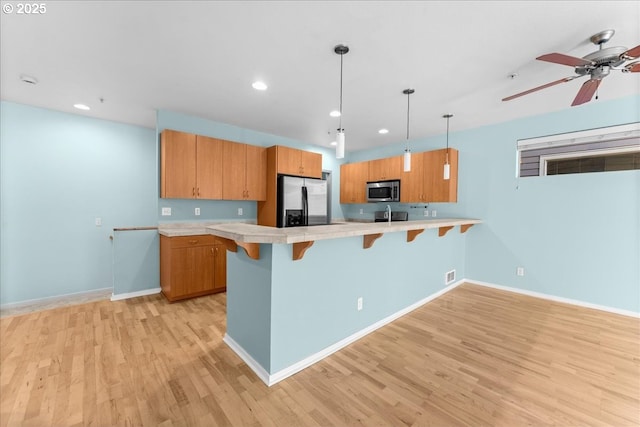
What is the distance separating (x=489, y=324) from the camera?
2.75m

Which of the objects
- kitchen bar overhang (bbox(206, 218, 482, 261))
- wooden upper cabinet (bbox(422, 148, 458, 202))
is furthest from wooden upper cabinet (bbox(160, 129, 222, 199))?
wooden upper cabinet (bbox(422, 148, 458, 202))

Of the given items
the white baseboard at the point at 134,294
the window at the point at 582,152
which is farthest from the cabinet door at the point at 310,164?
the window at the point at 582,152

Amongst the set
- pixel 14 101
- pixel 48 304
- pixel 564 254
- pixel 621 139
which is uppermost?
pixel 14 101

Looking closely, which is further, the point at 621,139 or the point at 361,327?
the point at 621,139

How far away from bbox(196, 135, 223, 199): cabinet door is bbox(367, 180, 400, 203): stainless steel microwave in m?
3.02

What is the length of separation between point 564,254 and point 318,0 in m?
4.36

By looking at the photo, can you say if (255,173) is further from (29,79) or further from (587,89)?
(587,89)

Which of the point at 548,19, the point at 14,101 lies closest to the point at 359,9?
the point at 548,19

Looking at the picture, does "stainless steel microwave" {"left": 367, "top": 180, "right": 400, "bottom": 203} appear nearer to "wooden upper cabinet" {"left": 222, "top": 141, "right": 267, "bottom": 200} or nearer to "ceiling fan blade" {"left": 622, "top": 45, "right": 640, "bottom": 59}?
"wooden upper cabinet" {"left": 222, "top": 141, "right": 267, "bottom": 200}

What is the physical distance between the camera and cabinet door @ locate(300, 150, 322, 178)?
4637 mm

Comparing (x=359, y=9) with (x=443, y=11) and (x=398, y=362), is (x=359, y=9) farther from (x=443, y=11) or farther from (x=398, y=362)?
(x=398, y=362)

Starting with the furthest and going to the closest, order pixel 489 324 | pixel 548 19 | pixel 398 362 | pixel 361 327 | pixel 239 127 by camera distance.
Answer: pixel 239 127 → pixel 489 324 → pixel 361 327 → pixel 398 362 → pixel 548 19

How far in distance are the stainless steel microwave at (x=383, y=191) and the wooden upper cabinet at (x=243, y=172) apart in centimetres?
226

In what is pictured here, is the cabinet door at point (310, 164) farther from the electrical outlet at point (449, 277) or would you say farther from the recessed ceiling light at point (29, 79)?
the recessed ceiling light at point (29, 79)
